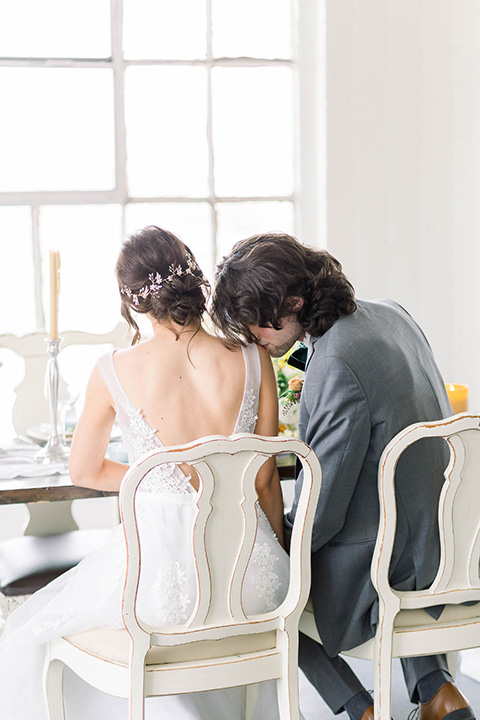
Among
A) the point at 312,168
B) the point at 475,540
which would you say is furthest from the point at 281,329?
the point at 312,168

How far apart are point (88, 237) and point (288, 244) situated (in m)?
1.88

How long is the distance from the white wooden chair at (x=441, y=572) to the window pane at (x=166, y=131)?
2.24 metres

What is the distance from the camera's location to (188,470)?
5.68 feet

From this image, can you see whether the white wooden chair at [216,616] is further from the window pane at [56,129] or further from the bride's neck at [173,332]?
the window pane at [56,129]

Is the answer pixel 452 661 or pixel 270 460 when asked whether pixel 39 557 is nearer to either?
pixel 270 460

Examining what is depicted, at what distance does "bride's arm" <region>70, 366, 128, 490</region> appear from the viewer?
5.64 ft

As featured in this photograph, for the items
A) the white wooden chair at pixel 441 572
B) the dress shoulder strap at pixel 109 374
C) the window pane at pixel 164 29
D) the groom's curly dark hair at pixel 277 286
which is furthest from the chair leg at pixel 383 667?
the window pane at pixel 164 29

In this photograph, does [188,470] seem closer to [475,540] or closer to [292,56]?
[475,540]

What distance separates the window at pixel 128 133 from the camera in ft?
10.8

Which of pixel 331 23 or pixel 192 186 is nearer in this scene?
pixel 331 23

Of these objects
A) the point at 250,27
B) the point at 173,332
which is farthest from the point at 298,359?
the point at 250,27

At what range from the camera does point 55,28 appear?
10.7ft

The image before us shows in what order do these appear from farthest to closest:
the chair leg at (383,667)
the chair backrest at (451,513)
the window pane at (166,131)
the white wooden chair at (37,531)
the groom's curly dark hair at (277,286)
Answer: the window pane at (166,131) → the white wooden chair at (37,531) → the groom's curly dark hair at (277,286) → the chair leg at (383,667) → the chair backrest at (451,513)

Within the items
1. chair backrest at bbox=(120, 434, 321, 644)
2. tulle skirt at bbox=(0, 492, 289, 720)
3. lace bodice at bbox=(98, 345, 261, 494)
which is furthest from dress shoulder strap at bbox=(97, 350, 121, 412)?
chair backrest at bbox=(120, 434, 321, 644)
